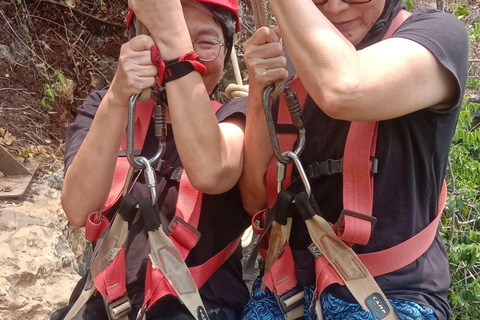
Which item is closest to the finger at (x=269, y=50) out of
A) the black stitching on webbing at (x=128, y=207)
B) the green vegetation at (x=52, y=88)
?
the black stitching on webbing at (x=128, y=207)

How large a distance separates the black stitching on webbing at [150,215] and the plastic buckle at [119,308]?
0.28 meters

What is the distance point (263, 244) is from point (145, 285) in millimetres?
431

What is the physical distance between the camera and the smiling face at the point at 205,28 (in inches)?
72.7

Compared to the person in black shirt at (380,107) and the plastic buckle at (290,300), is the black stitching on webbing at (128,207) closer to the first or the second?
the person in black shirt at (380,107)

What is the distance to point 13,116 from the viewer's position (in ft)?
13.6

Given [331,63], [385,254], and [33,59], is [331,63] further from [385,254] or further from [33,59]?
[33,59]

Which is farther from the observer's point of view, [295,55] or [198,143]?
[198,143]

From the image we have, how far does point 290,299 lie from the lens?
64.3 inches

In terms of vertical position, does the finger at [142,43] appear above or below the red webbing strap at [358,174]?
above

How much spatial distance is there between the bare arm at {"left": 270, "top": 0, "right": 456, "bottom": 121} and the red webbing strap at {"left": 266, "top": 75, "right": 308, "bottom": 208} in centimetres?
34

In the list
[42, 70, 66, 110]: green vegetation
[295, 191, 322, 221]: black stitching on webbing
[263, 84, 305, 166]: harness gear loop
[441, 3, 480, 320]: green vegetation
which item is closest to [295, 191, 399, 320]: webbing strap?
[295, 191, 322, 221]: black stitching on webbing

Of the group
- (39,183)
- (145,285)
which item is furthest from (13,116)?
(145,285)

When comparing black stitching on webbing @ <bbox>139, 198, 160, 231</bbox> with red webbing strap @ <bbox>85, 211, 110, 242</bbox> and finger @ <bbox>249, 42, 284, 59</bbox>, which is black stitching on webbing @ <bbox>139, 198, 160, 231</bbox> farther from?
finger @ <bbox>249, 42, 284, 59</bbox>

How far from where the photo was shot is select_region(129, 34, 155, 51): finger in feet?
5.15
